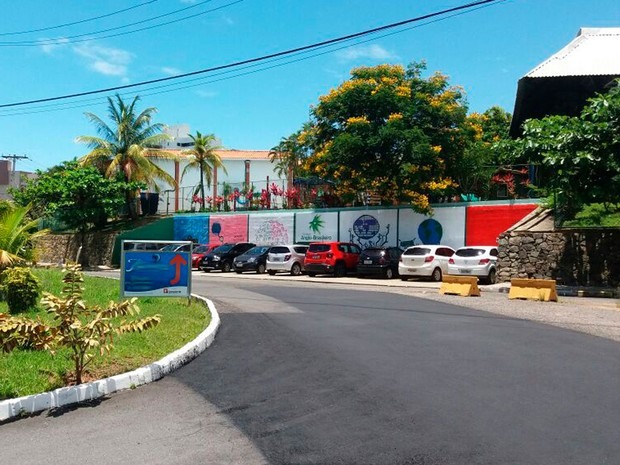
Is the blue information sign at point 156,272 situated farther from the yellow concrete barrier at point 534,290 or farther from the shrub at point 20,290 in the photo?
the yellow concrete barrier at point 534,290

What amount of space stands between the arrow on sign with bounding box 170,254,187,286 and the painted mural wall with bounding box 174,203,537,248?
19095 mm

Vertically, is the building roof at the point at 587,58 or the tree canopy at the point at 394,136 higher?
the building roof at the point at 587,58

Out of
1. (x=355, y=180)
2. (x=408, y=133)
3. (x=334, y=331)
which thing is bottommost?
(x=334, y=331)

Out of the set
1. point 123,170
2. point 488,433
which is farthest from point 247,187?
point 488,433

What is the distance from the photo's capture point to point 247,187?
4256cm

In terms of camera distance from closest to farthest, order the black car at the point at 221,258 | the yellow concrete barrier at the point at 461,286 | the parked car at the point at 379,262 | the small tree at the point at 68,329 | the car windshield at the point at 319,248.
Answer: the small tree at the point at 68,329 < the yellow concrete barrier at the point at 461,286 < the parked car at the point at 379,262 < the car windshield at the point at 319,248 < the black car at the point at 221,258

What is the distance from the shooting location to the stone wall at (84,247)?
44312 millimetres

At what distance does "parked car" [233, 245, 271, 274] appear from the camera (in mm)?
33500

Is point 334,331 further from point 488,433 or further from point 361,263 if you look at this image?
point 361,263

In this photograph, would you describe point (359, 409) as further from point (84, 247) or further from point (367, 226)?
point (84, 247)

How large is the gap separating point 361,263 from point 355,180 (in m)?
4.81

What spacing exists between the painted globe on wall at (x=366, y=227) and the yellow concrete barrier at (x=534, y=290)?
47.1 feet

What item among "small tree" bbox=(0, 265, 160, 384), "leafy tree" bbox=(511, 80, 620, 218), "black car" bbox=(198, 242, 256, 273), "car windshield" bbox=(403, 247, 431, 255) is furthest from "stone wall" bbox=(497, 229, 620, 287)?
"small tree" bbox=(0, 265, 160, 384)

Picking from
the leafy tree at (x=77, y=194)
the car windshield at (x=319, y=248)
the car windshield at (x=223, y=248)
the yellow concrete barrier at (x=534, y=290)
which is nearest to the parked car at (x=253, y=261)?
the car windshield at (x=223, y=248)
